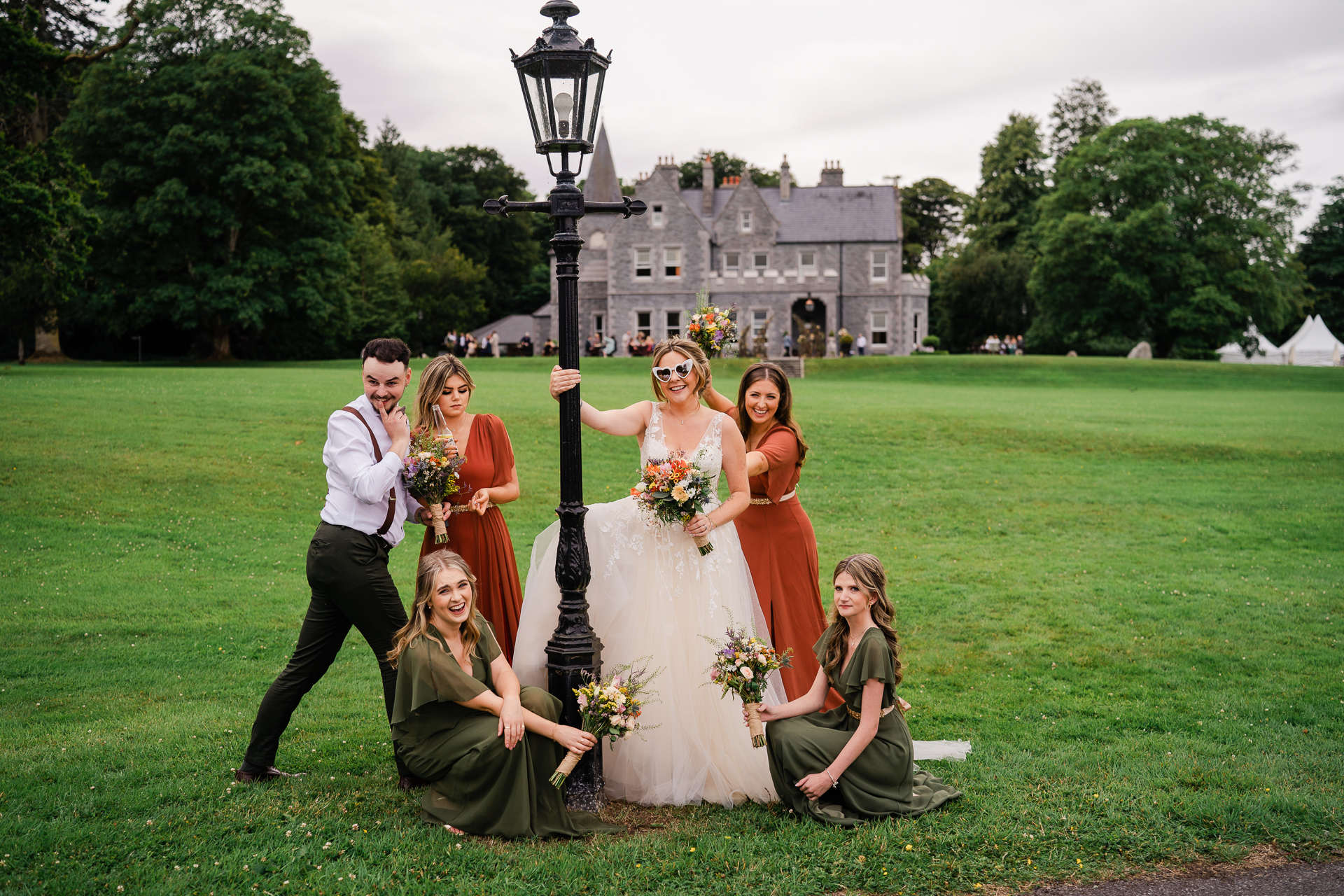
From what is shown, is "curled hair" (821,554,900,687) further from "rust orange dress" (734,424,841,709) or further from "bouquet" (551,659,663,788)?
"bouquet" (551,659,663,788)

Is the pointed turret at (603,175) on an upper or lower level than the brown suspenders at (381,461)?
upper

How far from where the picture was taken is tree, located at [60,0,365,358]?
39.7 meters

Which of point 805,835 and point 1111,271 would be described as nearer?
point 805,835

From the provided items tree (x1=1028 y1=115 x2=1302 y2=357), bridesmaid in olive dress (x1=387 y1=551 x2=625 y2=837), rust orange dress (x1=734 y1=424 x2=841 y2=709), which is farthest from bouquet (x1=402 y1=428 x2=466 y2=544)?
tree (x1=1028 y1=115 x2=1302 y2=357)

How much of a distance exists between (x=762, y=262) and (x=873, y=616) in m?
52.8

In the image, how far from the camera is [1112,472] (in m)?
17.8

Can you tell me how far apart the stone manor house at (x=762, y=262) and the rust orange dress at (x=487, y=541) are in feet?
164

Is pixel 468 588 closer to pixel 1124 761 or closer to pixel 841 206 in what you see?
pixel 1124 761

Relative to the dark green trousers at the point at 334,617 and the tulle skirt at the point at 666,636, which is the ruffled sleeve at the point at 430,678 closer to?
the dark green trousers at the point at 334,617

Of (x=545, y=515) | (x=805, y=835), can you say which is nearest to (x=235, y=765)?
(x=805, y=835)

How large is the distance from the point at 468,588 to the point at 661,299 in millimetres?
52060

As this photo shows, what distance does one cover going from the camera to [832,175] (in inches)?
2318

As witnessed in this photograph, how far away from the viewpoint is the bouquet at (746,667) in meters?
5.12

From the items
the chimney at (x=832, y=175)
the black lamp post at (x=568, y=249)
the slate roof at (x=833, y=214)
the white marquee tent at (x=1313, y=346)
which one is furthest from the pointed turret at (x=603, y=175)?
the black lamp post at (x=568, y=249)
